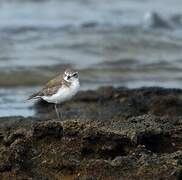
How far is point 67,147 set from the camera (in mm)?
6398

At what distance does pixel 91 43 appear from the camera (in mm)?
17141

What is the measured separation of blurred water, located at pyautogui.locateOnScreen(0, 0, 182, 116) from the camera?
13797 millimetres

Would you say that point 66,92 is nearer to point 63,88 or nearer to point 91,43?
point 63,88

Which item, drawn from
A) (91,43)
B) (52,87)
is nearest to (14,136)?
(52,87)

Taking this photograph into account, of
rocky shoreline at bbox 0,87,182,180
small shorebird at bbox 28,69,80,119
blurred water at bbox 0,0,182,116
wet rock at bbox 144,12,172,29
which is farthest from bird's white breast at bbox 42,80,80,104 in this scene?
wet rock at bbox 144,12,172,29

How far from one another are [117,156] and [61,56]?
957 cm

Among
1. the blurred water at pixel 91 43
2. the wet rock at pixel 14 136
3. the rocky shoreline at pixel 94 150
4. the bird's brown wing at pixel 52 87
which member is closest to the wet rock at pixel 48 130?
the rocky shoreline at pixel 94 150

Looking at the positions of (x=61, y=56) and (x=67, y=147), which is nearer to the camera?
(x=67, y=147)

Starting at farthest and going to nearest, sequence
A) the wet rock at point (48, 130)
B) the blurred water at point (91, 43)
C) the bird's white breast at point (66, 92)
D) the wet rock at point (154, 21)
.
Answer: the wet rock at point (154, 21)
the blurred water at point (91, 43)
the bird's white breast at point (66, 92)
the wet rock at point (48, 130)

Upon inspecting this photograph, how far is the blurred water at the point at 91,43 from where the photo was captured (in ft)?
45.3

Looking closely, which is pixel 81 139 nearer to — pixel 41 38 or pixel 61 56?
pixel 61 56

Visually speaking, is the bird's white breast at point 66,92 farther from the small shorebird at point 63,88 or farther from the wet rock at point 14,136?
the wet rock at point 14,136

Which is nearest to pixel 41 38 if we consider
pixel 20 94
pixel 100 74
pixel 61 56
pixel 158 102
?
pixel 61 56

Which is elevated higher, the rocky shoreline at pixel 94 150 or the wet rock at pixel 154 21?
the rocky shoreline at pixel 94 150
